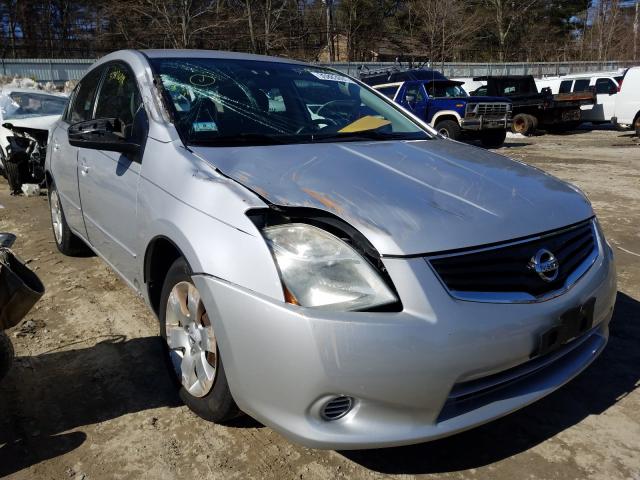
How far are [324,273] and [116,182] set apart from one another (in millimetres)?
1619

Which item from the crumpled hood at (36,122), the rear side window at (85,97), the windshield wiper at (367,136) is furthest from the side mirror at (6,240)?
the crumpled hood at (36,122)

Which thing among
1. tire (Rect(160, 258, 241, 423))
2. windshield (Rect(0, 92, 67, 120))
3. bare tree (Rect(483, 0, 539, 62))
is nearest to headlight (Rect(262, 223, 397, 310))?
tire (Rect(160, 258, 241, 423))

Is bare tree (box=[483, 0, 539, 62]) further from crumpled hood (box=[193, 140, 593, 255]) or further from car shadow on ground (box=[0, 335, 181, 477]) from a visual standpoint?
car shadow on ground (box=[0, 335, 181, 477])

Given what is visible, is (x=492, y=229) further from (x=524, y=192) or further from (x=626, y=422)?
(x=626, y=422)

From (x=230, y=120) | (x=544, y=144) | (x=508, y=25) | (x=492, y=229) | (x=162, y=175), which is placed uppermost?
(x=508, y=25)

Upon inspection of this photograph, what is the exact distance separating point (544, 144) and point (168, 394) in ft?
47.5

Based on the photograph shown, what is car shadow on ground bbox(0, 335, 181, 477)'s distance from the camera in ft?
7.70

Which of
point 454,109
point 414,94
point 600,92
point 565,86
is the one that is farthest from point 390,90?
point 565,86

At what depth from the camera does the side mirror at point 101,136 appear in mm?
2839

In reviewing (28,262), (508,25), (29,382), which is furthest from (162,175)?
(508,25)

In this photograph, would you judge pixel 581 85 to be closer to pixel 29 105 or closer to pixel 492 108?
pixel 492 108

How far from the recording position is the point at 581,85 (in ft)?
63.5

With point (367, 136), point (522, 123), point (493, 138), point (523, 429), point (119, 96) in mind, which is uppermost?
point (119, 96)

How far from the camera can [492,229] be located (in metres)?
2.03
